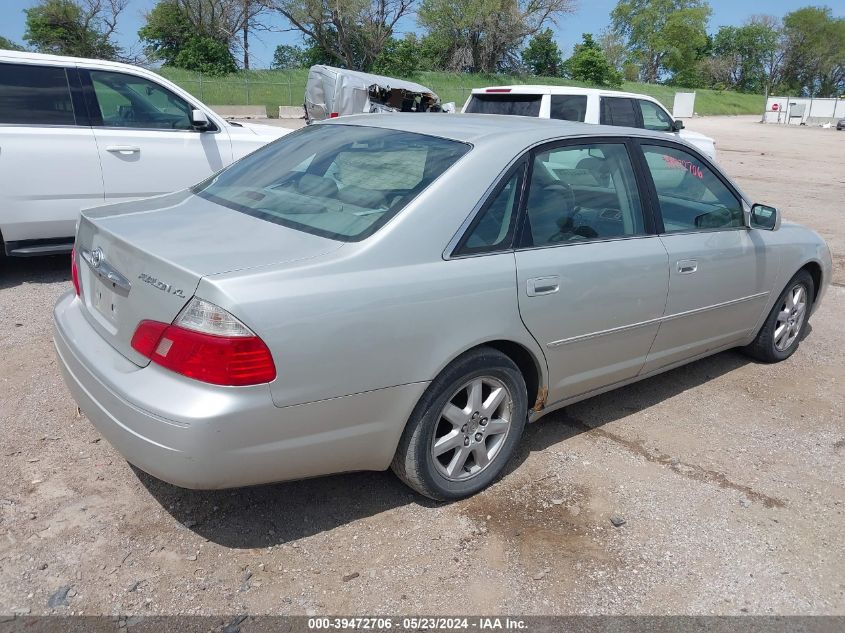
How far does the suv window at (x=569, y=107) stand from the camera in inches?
352

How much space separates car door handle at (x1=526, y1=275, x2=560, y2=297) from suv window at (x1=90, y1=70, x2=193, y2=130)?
4600 mm

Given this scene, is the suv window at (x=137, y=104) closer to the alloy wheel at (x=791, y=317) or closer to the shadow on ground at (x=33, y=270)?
the shadow on ground at (x=33, y=270)

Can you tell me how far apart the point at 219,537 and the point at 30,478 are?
996mm

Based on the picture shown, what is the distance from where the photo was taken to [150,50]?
169 feet

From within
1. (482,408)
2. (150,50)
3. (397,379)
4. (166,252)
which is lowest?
(482,408)

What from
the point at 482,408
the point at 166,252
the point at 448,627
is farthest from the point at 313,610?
the point at 166,252

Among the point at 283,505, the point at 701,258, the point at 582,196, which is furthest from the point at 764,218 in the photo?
the point at 283,505

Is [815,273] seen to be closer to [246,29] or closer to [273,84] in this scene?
[273,84]

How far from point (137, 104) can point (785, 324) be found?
18.1 feet

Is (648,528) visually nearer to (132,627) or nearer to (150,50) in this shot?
(132,627)

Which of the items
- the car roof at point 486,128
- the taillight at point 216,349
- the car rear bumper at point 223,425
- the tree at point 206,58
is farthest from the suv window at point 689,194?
the tree at point 206,58

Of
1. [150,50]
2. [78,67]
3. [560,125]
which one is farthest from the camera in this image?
[150,50]

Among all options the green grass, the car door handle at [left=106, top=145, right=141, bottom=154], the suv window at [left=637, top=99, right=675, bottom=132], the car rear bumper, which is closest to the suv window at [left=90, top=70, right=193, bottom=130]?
the car door handle at [left=106, top=145, right=141, bottom=154]

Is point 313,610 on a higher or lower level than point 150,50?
lower
